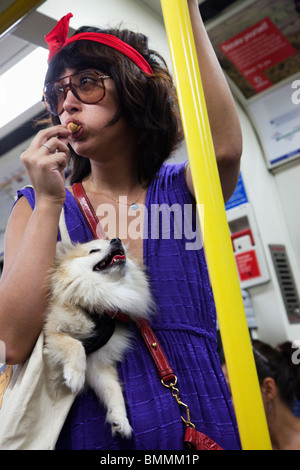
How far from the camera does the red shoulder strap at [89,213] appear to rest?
38.0 inches

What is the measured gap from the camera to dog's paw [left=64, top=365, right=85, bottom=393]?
798 millimetres

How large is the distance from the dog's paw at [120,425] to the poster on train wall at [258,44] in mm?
725

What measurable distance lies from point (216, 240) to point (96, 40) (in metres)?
0.60

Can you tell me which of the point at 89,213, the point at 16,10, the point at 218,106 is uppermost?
the point at 16,10

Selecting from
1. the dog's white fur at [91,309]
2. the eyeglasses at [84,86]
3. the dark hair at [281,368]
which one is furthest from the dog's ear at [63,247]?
the dark hair at [281,368]

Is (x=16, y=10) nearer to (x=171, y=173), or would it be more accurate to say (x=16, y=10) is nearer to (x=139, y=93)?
(x=139, y=93)

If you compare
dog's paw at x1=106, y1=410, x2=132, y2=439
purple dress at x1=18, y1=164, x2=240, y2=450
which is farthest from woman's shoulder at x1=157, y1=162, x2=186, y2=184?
dog's paw at x1=106, y1=410, x2=132, y2=439

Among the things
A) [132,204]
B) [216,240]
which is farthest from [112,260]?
[216,240]

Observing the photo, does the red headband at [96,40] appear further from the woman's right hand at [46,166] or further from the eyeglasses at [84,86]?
the woman's right hand at [46,166]

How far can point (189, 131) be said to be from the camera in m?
0.81

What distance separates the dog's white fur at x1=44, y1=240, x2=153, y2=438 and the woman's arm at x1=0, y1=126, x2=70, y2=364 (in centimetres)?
4

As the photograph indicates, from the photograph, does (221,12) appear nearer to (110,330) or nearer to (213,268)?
(213,268)

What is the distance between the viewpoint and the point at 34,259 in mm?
853

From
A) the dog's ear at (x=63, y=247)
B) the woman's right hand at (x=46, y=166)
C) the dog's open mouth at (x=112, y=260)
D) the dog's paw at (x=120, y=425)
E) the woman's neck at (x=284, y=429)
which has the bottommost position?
the woman's neck at (x=284, y=429)
